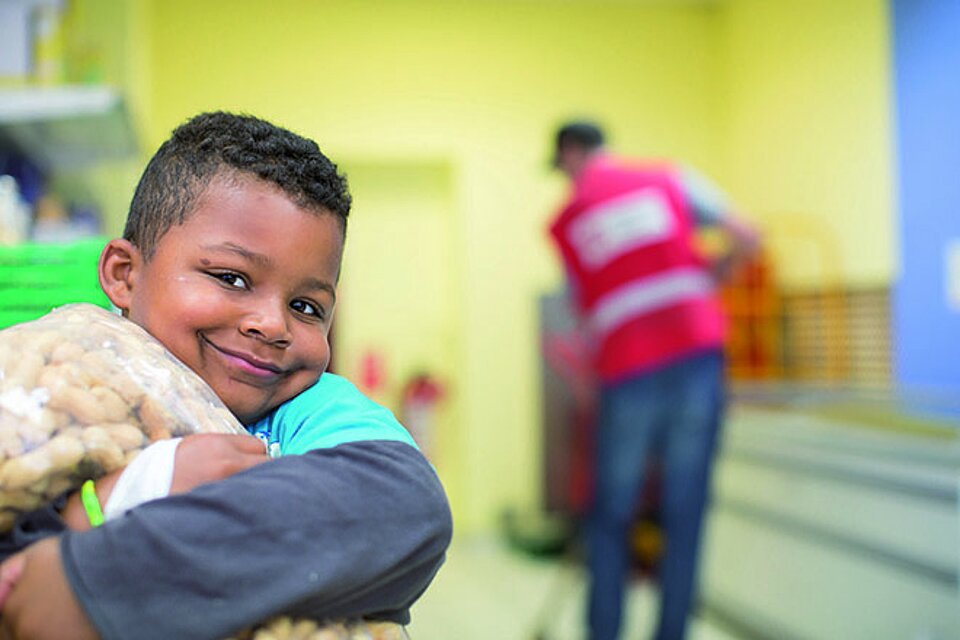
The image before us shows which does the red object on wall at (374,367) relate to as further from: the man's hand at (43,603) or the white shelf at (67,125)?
the man's hand at (43,603)

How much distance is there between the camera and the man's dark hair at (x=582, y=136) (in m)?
2.44

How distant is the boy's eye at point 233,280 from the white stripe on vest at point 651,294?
1810 millimetres

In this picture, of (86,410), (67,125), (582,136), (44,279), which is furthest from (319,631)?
(582,136)

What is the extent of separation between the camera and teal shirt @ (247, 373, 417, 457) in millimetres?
550

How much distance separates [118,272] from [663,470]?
75.8 inches

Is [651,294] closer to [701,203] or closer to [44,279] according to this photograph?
[701,203]

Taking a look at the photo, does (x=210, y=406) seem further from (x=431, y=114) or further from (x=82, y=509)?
(x=431, y=114)

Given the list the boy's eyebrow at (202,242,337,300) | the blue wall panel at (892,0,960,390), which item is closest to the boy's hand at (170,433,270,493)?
the boy's eyebrow at (202,242,337,300)

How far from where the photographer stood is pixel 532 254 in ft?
14.4

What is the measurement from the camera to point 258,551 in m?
0.46

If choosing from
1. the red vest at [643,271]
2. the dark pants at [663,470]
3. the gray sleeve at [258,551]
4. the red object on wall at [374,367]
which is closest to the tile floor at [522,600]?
the dark pants at [663,470]

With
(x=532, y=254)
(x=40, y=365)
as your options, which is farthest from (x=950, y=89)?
(x=40, y=365)

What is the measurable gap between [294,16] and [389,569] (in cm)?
410

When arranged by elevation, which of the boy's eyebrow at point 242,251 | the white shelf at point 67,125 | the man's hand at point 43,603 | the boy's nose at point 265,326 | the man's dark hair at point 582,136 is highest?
the man's dark hair at point 582,136
